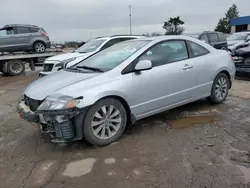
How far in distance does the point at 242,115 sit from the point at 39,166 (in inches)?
149

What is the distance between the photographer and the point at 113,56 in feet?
15.7

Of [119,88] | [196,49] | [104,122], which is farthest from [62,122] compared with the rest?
[196,49]

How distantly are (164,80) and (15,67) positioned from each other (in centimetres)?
1131

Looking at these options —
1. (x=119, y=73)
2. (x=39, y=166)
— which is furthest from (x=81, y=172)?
(x=119, y=73)

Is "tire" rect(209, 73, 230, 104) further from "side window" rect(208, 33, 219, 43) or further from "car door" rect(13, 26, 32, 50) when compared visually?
"car door" rect(13, 26, 32, 50)

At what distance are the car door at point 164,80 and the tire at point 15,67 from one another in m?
10.9

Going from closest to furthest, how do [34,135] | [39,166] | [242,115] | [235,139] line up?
[39,166]
[235,139]
[34,135]
[242,115]

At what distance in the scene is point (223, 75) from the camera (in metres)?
5.82

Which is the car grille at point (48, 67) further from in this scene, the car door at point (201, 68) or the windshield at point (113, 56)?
the car door at point (201, 68)

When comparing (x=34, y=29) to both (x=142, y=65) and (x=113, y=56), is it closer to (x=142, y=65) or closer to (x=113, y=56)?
(x=113, y=56)

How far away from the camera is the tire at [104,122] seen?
150 inches

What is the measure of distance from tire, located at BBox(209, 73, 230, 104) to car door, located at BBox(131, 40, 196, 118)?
29.8 inches

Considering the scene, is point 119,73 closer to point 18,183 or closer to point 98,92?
point 98,92

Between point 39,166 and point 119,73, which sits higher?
point 119,73
